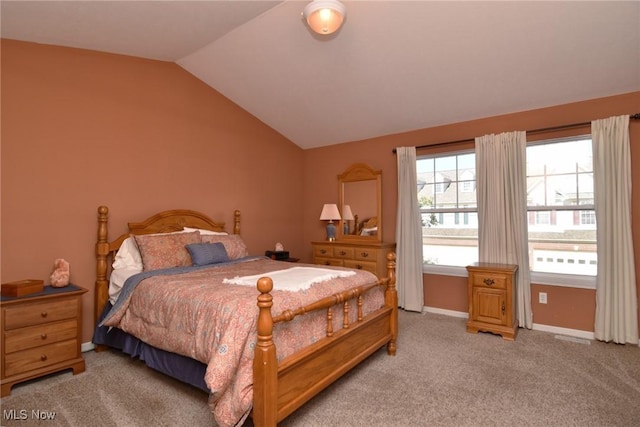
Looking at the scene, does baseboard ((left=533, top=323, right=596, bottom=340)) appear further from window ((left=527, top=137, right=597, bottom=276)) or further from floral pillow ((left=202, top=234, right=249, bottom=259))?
floral pillow ((left=202, top=234, right=249, bottom=259))

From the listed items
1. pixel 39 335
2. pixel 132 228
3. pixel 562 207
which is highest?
pixel 562 207

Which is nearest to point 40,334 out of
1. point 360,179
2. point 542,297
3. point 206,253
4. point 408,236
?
point 206,253

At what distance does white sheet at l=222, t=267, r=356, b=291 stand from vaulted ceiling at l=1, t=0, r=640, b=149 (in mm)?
2173

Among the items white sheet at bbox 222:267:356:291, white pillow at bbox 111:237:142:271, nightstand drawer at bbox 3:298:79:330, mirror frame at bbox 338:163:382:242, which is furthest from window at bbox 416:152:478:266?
nightstand drawer at bbox 3:298:79:330

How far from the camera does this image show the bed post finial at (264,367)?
67.3 inches

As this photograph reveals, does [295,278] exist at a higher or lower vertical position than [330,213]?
lower

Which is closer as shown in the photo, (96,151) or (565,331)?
(96,151)

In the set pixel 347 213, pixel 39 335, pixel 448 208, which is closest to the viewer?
pixel 39 335

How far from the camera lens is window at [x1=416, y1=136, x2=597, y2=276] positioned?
3586mm

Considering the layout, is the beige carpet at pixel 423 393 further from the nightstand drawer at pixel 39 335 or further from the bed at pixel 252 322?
the nightstand drawer at pixel 39 335

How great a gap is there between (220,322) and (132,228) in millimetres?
2055
